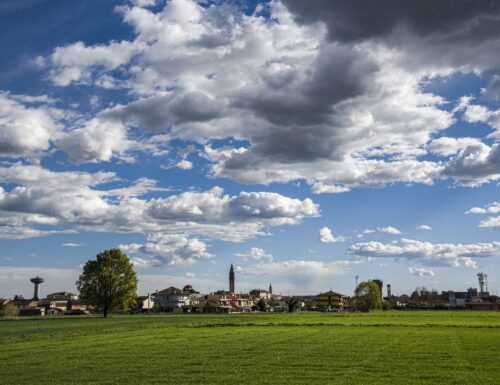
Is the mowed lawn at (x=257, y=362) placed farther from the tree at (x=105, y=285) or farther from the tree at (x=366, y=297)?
the tree at (x=366, y=297)

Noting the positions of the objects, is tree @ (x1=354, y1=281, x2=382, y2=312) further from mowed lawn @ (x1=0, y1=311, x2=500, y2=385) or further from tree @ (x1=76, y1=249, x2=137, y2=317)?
mowed lawn @ (x1=0, y1=311, x2=500, y2=385)

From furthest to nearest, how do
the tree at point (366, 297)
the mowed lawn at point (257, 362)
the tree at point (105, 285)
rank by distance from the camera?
the tree at point (366, 297), the tree at point (105, 285), the mowed lawn at point (257, 362)

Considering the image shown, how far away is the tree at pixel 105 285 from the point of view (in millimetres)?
125188

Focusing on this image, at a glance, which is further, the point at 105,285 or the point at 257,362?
the point at 105,285

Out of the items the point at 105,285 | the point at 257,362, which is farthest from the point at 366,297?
the point at 257,362

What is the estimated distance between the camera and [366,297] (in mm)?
180875

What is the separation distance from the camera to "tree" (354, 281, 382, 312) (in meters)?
181

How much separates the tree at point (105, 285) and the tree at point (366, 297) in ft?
280

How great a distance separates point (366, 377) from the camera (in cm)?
2661

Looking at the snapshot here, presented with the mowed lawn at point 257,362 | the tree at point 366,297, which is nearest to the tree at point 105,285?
the mowed lawn at point 257,362

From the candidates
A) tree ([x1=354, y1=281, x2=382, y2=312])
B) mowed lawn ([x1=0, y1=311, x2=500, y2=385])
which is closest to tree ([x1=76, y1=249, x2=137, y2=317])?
→ mowed lawn ([x1=0, y1=311, x2=500, y2=385])

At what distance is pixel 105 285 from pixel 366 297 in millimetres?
91957

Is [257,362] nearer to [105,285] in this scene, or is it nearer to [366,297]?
[105,285]

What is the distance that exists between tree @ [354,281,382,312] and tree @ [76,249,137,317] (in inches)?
3358
